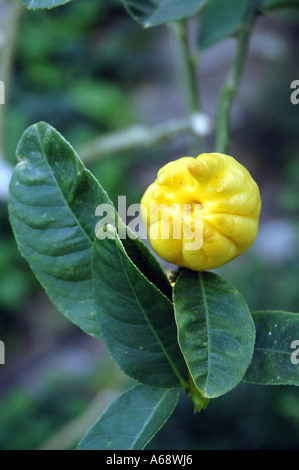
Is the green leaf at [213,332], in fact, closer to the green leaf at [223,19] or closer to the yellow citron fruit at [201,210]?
the yellow citron fruit at [201,210]

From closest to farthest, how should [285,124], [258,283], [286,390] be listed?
[286,390] < [258,283] < [285,124]

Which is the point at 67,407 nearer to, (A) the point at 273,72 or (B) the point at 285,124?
(B) the point at 285,124

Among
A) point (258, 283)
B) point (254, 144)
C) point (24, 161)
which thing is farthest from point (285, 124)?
point (24, 161)

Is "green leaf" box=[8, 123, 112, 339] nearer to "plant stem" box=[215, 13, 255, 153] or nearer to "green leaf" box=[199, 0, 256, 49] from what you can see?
"plant stem" box=[215, 13, 255, 153]

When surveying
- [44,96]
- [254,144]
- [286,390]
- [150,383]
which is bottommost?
[286,390]

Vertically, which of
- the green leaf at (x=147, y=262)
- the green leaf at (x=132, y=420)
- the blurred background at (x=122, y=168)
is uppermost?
the green leaf at (x=147, y=262)

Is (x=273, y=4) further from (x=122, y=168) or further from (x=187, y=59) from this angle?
(x=122, y=168)

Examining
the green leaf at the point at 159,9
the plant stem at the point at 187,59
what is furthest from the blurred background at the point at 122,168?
the green leaf at the point at 159,9

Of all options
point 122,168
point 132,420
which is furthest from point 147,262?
point 122,168

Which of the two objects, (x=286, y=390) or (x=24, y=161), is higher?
(x=24, y=161)
